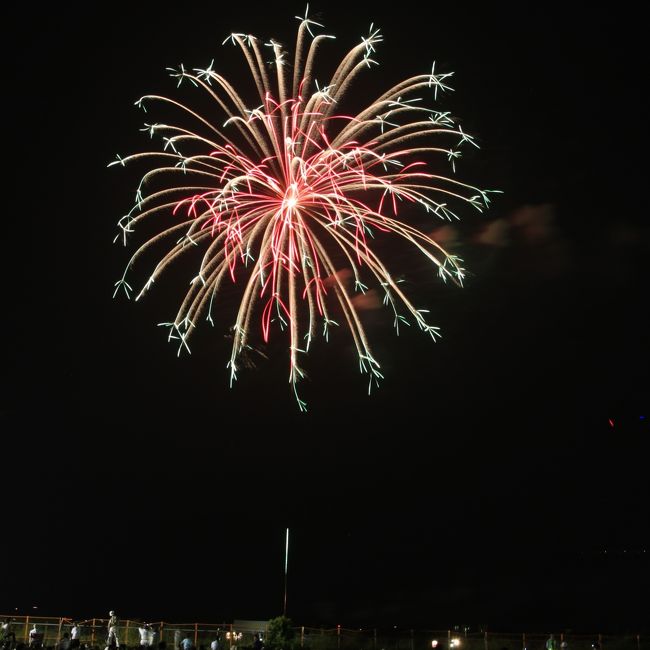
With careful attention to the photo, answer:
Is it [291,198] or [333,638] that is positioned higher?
[291,198]

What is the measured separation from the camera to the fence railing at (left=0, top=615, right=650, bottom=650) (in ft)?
76.8

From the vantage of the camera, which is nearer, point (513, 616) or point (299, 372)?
point (299, 372)

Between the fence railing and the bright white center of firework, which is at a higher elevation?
the bright white center of firework

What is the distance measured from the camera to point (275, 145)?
1947 centimetres

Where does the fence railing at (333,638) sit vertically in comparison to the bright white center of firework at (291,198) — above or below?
below

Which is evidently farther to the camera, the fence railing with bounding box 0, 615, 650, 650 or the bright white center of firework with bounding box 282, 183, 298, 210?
the fence railing with bounding box 0, 615, 650, 650

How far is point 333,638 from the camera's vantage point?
24125 mm

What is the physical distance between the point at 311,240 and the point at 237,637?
12.6m

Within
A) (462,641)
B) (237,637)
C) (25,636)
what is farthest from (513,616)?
(25,636)

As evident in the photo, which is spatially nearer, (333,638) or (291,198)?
(291,198)

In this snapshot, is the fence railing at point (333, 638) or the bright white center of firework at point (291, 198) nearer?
the bright white center of firework at point (291, 198)

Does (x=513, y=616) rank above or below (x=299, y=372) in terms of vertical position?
below

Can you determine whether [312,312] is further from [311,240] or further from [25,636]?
[25,636]

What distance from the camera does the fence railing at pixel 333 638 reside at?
23.4 m
